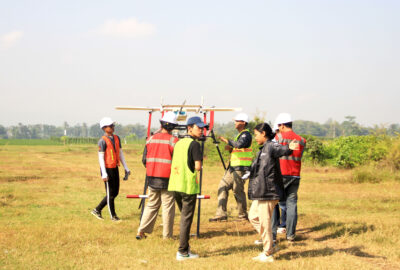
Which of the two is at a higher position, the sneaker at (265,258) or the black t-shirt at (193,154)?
the black t-shirt at (193,154)

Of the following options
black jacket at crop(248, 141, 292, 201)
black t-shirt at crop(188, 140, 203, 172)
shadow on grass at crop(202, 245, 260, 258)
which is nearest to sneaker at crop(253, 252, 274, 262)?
shadow on grass at crop(202, 245, 260, 258)

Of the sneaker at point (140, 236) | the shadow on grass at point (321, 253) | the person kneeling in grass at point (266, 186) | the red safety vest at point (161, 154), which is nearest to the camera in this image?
the person kneeling in grass at point (266, 186)

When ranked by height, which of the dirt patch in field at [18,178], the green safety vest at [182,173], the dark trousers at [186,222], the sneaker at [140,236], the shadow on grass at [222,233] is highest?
the green safety vest at [182,173]

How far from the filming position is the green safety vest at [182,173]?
648 centimetres

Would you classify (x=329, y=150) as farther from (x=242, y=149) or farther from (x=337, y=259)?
(x=337, y=259)

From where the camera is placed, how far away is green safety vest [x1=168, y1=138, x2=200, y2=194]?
21.2 ft

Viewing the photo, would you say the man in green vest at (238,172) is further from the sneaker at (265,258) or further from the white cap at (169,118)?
the sneaker at (265,258)

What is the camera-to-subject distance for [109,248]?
22.9 ft

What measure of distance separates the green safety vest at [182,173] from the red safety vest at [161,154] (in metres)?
0.44

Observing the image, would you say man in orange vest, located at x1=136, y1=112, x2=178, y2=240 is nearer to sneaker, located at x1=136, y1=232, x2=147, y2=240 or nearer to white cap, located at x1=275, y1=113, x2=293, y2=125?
sneaker, located at x1=136, y1=232, x2=147, y2=240

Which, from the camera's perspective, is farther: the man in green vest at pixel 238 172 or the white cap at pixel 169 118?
the man in green vest at pixel 238 172

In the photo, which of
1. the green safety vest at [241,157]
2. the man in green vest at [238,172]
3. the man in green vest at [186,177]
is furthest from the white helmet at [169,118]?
the green safety vest at [241,157]

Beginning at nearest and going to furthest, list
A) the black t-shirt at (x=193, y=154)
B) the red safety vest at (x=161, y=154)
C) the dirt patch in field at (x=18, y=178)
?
the black t-shirt at (x=193, y=154) < the red safety vest at (x=161, y=154) < the dirt patch in field at (x=18, y=178)

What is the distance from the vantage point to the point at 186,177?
6.53 metres
